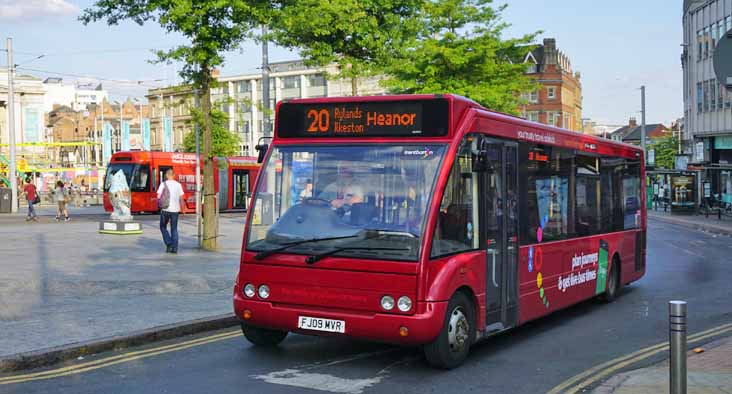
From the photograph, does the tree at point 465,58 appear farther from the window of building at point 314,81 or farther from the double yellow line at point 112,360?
the window of building at point 314,81

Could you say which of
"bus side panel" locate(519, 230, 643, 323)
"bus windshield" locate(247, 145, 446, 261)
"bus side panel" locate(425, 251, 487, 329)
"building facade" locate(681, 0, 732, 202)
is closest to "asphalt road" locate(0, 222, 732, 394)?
"bus side panel" locate(519, 230, 643, 323)

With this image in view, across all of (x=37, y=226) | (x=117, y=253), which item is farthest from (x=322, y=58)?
(x=37, y=226)

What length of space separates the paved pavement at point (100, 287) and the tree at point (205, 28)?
87.4 inches

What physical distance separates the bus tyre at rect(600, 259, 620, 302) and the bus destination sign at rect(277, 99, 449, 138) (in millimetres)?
6083

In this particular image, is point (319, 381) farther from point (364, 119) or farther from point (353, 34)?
point (353, 34)

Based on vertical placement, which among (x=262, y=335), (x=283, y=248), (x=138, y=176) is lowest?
(x=262, y=335)

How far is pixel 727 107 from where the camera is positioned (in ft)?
163

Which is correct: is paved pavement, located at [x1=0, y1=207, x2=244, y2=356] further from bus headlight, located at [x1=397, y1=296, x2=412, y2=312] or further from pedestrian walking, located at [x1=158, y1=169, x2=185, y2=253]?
bus headlight, located at [x1=397, y1=296, x2=412, y2=312]

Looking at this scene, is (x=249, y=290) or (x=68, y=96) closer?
(x=249, y=290)

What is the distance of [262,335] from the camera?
30.1 ft

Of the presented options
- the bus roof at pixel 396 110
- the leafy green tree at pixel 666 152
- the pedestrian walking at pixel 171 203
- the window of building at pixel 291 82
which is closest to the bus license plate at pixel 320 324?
the bus roof at pixel 396 110

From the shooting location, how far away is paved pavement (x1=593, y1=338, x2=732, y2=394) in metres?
7.14

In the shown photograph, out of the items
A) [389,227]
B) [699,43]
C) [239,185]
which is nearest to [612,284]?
[389,227]

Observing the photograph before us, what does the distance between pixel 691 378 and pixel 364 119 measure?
3.84m
